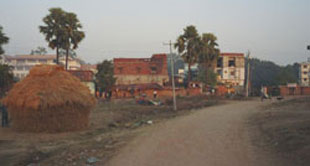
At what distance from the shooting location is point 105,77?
46125 millimetres

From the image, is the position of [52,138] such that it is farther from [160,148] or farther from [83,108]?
[160,148]

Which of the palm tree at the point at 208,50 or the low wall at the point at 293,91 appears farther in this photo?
the low wall at the point at 293,91

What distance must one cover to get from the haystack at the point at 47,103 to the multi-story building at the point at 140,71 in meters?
40.5

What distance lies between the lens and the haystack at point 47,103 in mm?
13773

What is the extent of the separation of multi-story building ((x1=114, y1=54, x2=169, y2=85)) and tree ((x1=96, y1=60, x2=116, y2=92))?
28.9ft

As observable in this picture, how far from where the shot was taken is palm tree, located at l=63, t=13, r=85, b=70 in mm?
32406

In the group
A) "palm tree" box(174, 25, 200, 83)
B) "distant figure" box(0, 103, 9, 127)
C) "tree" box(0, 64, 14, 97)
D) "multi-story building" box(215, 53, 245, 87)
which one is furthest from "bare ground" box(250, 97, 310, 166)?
"multi-story building" box(215, 53, 245, 87)

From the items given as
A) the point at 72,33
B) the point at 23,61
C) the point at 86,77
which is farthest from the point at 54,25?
the point at 23,61

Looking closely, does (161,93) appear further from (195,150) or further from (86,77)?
(195,150)

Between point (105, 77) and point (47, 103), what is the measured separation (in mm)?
32675

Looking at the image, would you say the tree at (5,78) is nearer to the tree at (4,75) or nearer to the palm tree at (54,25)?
the tree at (4,75)

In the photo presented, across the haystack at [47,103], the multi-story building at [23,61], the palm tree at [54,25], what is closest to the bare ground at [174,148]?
the haystack at [47,103]

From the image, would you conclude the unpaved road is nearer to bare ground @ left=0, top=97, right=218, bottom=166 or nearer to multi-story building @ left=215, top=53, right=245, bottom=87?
bare ground @ left=0, top=97, right=218, bottom=166

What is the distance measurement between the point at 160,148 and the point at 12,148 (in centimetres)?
554
